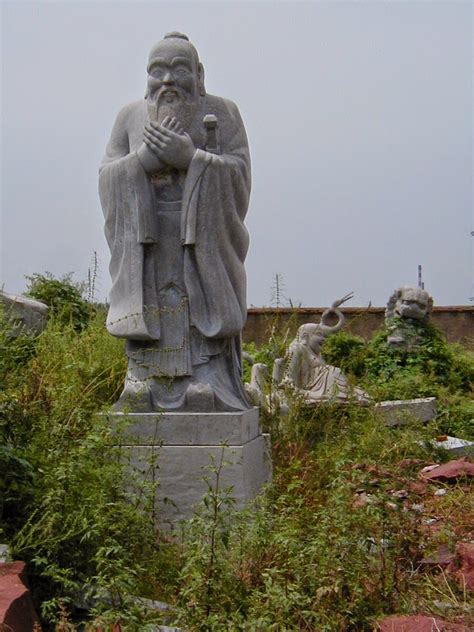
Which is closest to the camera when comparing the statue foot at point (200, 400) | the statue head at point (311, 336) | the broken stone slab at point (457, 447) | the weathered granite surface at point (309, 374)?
the statue foot at point (200, 400)

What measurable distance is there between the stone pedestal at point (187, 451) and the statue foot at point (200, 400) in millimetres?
100

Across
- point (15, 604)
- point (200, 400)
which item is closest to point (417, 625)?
point (15, 604)

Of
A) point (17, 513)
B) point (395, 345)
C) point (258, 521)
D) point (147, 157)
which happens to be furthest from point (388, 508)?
point (395, 345)

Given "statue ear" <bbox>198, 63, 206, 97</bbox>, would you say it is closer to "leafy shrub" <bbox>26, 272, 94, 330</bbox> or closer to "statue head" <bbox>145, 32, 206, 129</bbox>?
"statue head" <bbox>145, 32, 206, 129</bbox>

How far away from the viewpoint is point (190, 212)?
5824 mm

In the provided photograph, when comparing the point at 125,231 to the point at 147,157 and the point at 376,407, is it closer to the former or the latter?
the point at 147,157

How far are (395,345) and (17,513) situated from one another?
8.93 metres

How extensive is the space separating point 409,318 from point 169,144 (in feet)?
25.9

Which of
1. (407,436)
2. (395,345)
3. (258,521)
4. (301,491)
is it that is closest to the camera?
(258,521)

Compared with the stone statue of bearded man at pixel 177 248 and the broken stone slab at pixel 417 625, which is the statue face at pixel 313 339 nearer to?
the stone statue of bearded man at pixel 177 248

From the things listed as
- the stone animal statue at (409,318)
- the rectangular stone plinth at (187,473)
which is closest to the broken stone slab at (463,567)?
the rectangular stone plinth at (187,473)

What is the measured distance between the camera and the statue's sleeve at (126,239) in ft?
19.2

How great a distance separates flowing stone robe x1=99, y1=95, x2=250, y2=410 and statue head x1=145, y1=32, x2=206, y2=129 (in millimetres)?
119

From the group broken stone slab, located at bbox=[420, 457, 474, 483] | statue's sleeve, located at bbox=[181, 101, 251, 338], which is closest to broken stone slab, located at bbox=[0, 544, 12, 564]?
statue's sleeve, located at bbox=[181, 101, 251, 338]
